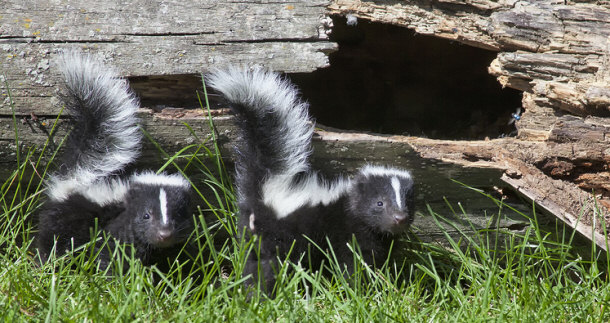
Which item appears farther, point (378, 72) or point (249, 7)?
point (378, 72)

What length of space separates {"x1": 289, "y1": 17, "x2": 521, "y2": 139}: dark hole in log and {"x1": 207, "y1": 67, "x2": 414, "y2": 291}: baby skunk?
1736 mm

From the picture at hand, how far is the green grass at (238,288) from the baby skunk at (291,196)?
0.16 metres

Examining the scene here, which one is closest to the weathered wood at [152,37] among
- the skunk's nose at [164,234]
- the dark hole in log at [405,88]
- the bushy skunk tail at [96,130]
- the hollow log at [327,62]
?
the hollow log at [327,62]

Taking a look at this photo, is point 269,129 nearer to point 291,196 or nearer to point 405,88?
point 291,196

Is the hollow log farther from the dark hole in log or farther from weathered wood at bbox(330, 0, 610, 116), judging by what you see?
the dark hole in log

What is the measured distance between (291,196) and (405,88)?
2542 mm

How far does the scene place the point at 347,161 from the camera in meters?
4.08

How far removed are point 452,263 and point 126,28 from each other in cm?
240

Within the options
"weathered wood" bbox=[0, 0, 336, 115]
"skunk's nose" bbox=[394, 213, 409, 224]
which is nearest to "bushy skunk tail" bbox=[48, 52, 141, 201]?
"weathered wood" bbox=[0, 0, 336, 115]

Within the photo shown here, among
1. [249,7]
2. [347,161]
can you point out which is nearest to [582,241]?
[347,161]

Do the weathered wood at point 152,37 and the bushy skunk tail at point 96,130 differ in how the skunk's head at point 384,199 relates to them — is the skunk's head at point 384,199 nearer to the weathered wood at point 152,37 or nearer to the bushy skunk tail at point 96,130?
the weathered wood at point 152,37

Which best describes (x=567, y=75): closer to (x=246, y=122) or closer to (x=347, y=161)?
(x=347, y=161)

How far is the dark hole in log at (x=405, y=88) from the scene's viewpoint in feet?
18.6

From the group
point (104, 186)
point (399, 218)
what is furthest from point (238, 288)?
point (104, 186)
